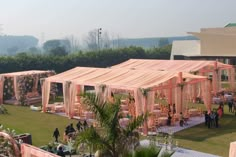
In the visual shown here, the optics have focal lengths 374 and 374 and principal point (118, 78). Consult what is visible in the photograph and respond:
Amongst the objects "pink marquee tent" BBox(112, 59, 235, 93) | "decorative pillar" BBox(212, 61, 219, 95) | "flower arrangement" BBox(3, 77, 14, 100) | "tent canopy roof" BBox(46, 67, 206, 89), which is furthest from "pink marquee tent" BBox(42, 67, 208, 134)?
"flower arrangement" BBox(3, 77, 14, 100)

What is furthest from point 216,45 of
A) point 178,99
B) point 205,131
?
point 205,131

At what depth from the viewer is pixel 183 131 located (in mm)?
18156

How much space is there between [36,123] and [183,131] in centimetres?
829

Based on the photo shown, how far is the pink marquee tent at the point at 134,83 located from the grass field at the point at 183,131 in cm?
134

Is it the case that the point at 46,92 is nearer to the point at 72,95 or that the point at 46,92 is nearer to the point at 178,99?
the point at 72,95

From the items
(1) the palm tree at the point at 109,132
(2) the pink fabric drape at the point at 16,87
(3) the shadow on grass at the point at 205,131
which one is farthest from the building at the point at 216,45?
(1) the palm tree at the point at 109,132

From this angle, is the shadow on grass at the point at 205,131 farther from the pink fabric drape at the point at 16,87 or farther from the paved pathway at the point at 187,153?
the pink fabric drape at the point at 16,87

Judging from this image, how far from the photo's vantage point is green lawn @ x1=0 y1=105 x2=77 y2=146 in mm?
18078

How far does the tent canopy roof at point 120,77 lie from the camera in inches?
756

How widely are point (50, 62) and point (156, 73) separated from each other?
58.7 feet

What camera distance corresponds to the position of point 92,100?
895 centimetres

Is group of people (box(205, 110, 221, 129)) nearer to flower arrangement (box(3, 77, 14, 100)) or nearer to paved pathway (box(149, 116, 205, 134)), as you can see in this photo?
paved pathway (box(149, 116, 205, 134))

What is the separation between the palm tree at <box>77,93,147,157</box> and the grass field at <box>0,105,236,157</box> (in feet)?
22.8

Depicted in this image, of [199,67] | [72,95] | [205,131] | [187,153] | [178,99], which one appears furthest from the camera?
[199,67]
